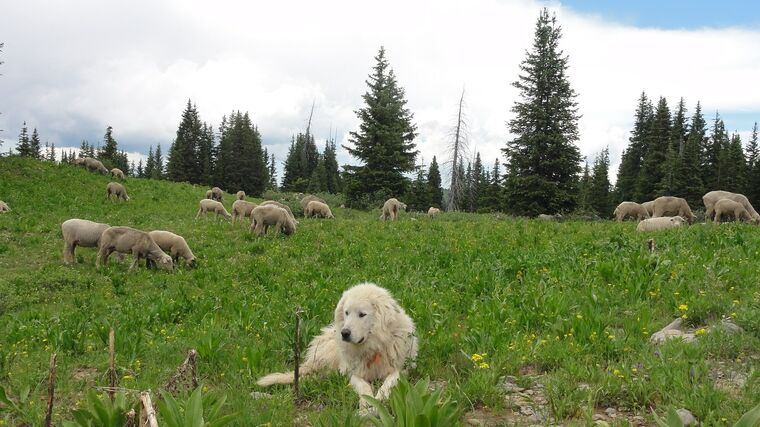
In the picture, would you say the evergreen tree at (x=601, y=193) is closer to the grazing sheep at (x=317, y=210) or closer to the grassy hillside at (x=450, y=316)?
the grazing sheep at (x=317, y=210)

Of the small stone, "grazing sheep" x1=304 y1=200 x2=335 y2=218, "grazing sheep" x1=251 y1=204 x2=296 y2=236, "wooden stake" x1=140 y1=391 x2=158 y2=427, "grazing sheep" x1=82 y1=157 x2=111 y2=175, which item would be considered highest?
"grazing sheep" x1=82 y1=157 x2=111 y2=175

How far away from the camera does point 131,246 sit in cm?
1475

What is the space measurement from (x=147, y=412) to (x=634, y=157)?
85.2 metres

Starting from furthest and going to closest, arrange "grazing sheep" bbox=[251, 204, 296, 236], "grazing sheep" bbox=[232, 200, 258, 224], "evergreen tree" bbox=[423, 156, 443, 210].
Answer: "evergreen tree" bbox=[423, 156, 443, 210], "grazing sheep" bbox=[232, 200, 258, 224], "grazing sheep" bbox=[251, 204, 296, 236]

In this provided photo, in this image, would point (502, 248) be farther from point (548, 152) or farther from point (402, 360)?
point (548, 152)

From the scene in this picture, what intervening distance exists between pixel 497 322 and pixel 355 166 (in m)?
39.0

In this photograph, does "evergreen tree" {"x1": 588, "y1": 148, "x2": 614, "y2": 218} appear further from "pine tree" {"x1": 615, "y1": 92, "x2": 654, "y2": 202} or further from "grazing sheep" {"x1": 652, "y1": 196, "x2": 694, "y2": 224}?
"grazing sheep" {"x1": 652, "y1": 196, "x2": 694, "y2": 224}

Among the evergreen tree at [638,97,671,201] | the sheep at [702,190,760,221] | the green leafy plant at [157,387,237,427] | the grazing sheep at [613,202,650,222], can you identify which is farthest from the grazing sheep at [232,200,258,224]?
the evergreen tree at [638,97,671,201]

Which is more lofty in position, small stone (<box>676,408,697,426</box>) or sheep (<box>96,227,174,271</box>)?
sheep (<box>96,227,174,271</box>)

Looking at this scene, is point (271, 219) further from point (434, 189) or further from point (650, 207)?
point (434, 189)

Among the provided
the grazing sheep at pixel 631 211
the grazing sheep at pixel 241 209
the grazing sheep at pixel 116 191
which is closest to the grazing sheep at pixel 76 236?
the grazing sheep at pixel 241 209

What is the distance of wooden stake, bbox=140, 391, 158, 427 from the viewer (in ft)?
9.41

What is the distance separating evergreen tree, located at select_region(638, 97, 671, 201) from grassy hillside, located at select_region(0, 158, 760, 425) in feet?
181

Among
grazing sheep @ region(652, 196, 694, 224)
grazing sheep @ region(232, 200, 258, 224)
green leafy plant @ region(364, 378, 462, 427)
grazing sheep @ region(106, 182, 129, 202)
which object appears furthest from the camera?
grazing sheep @ region(106, 182, 129, 202)
